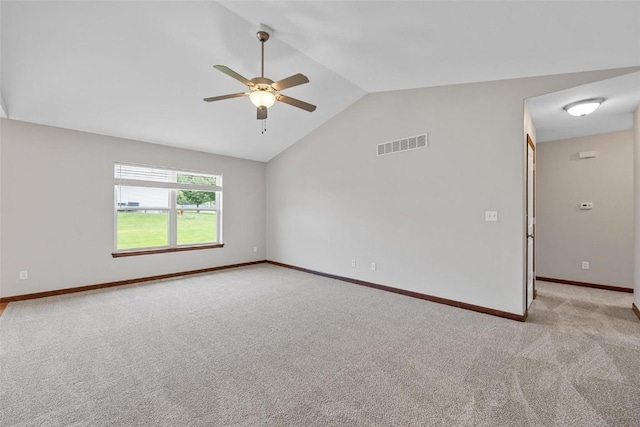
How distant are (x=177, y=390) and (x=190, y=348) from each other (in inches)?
25.0

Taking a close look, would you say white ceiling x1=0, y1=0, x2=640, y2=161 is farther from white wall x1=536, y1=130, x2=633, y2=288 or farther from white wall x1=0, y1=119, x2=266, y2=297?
white wall x1=536, y1=130, x2=633, y2=288

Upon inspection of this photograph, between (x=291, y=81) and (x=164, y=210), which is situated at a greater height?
(x=291, y=81)

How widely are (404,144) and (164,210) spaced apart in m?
4.46

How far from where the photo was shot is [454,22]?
7.30ft

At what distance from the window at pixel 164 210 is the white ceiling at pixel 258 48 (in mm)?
1036

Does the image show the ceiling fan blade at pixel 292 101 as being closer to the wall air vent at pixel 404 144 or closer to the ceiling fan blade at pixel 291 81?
the ceiling fan blade at pixel 291 81

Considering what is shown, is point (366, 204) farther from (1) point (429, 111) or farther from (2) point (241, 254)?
(2) point (241, 254)

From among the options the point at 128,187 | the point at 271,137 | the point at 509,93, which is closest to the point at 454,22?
the point at 509,93

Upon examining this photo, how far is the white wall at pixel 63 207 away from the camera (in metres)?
3.83

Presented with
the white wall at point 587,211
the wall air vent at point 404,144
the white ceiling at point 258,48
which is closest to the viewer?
the white ceiling at point 258,48

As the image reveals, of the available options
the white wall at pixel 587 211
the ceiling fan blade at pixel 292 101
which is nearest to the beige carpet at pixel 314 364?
the white wall at pixel 587 211

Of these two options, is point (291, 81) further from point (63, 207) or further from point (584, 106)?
point (63, 207)

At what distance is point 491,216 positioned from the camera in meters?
3.43

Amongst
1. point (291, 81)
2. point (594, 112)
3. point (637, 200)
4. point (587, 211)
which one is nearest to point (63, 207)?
point (291, 81)
